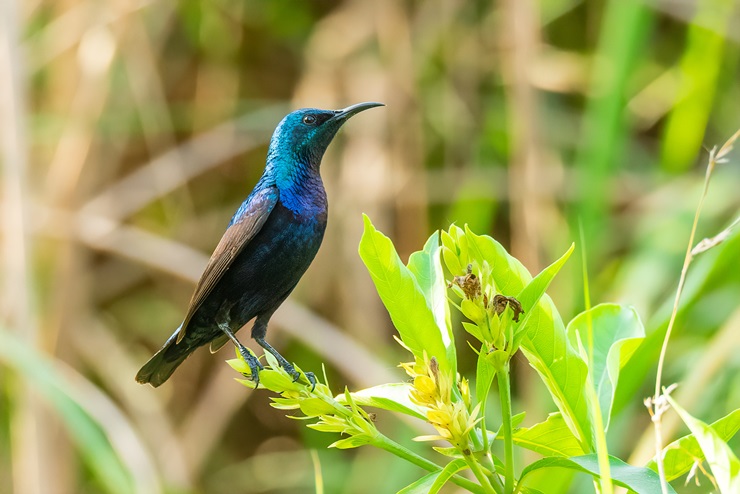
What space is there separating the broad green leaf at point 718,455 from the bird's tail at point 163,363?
916mm

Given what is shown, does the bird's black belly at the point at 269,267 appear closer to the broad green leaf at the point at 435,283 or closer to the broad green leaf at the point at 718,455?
the broad green leaf at the point at 435,283

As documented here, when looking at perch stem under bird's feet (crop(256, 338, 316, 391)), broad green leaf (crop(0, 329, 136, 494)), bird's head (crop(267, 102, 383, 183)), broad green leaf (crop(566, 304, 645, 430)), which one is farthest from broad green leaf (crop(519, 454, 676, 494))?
broad green leaf (crop(0, 329, 136, 494))

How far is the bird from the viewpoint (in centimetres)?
140

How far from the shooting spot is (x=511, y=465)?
792 mm

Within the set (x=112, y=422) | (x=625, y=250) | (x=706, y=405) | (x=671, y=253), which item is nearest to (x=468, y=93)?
(x=625, y=250)

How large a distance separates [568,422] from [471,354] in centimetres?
263

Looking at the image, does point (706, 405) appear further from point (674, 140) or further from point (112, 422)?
point (112, 422)

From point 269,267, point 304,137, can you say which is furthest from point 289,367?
point 304,137

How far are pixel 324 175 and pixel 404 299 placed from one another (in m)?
2.61

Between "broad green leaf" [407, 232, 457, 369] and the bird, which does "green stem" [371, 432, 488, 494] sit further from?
the bird

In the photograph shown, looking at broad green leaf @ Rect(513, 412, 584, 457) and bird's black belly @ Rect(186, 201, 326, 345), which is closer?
broad green leaf @ Rect(513, 412, 584, 457)

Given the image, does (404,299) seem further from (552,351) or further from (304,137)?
(304,137)

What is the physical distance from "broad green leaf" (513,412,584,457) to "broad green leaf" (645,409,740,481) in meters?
0.09

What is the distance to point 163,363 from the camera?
1.52 metres
